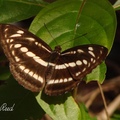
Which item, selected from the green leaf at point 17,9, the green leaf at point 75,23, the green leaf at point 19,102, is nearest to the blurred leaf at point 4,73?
the green leaf at point 19,102

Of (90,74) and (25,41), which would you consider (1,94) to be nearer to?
(25,41)

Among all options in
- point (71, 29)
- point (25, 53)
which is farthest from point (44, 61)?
point (71, 29)

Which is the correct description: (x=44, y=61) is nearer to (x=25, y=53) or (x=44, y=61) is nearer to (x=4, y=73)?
(x=25, y=53)

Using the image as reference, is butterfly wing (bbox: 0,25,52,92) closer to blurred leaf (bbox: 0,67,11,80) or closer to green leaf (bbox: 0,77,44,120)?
green leaf (bbox: 0,77,44,120)

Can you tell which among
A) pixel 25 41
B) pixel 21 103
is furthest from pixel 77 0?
pixel 21 103

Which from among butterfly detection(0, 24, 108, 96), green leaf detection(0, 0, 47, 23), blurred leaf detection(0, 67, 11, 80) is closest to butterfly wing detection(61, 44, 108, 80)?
butterfly detection(0, 24, 108, 96)

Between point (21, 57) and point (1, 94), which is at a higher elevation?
point (21, 57)

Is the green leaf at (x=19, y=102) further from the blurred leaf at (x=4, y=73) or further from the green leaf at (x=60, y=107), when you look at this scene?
the green leaf at (x=60, y=107)
